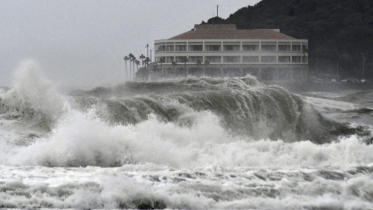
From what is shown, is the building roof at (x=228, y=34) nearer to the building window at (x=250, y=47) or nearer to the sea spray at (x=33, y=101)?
the building window at (x=250, y=47)

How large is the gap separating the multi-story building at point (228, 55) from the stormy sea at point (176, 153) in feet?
187

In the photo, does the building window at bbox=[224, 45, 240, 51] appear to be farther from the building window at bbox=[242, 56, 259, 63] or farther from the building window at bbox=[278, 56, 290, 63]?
the building window at bbox=[278, 56, 290, 63]

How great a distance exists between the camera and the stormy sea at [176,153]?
428 inches

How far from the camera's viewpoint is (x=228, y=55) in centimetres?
8400

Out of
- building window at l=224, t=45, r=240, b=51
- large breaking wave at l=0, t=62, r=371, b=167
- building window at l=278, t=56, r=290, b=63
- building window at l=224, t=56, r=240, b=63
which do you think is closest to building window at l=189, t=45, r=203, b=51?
building window at l=224, t=45, r=240, b=51

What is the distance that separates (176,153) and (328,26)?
342 ft

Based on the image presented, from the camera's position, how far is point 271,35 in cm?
8650

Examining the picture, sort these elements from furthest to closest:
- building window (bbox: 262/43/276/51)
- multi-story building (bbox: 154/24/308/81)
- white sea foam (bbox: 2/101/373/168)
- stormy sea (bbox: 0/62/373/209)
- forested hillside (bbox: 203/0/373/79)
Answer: forested hillside (bbox: 203/0/373/79), building window (bbox: 262/43/276/51), multi-story building (bbox: 154/24/308/81), white sea foam (bbox: 2/101/373/168), stormy sea (bbox: 0/62/373/209)

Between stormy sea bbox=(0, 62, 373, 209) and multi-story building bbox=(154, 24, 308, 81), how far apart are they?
56.9 metres

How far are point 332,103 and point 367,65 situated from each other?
2778 inches

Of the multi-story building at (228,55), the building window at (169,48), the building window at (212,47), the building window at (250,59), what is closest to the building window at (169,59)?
the multi-story building at (228,55)

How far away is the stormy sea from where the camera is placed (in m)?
10.9

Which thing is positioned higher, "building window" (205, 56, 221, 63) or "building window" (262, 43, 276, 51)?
"building window" (262, 43, 276, 51)

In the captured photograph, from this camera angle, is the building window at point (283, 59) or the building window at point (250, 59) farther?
the building window at point (283, 59)
